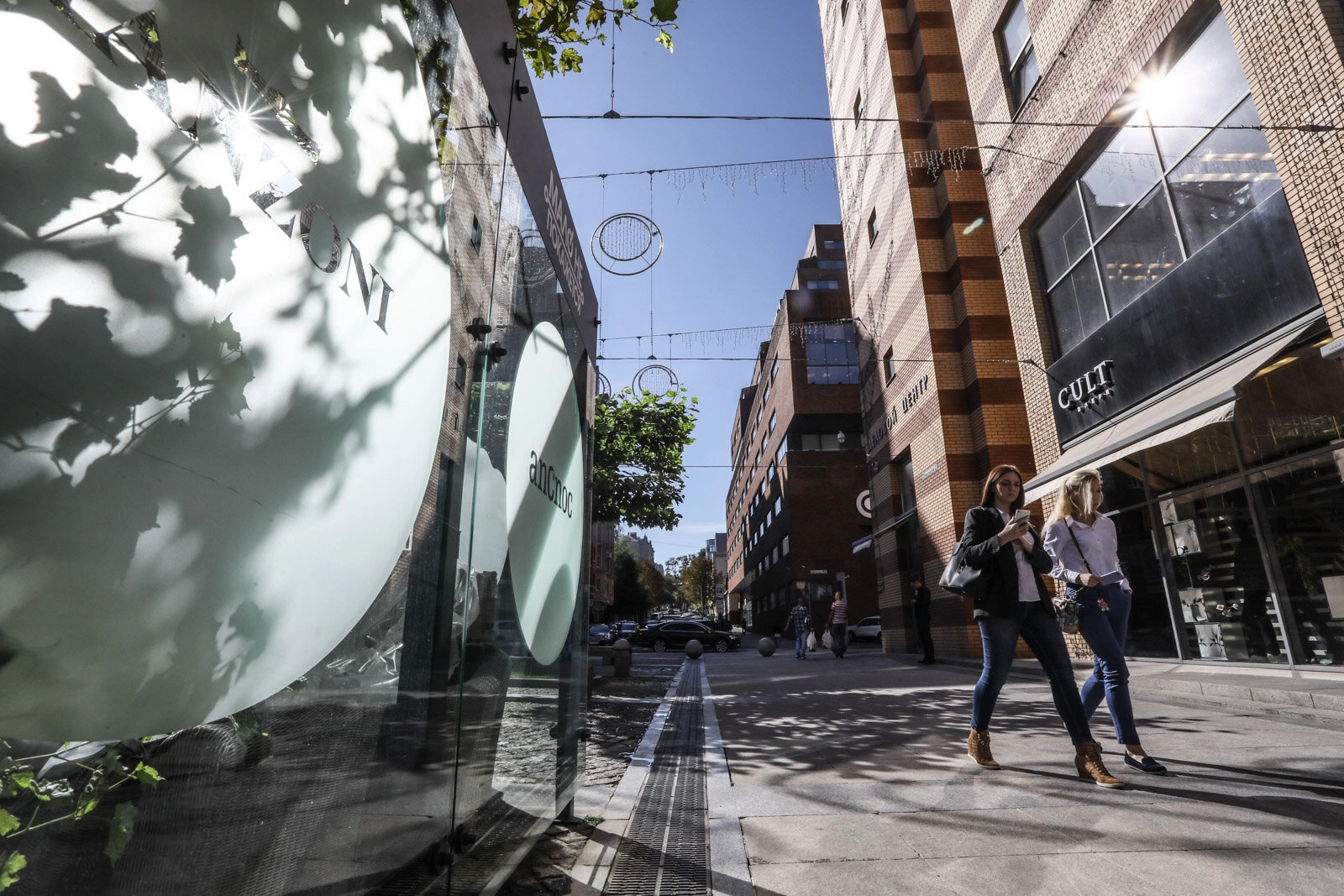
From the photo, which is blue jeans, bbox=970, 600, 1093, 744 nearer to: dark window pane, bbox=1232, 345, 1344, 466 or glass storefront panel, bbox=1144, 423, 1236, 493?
dark window pane, bbox=1232, 345, 1344, 466

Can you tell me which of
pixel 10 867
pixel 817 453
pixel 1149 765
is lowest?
pixel 1149 765

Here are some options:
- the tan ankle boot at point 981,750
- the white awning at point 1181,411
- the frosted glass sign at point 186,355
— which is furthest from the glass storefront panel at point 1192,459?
the frosted glass sign at point 186,355

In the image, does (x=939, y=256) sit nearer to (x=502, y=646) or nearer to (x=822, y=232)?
(x=502, y=646)

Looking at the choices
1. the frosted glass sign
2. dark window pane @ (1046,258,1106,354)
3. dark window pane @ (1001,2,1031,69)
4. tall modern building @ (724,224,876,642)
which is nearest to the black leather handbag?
the frosted glass sign

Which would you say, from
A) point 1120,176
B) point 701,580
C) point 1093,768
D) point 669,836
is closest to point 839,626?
point 1120,176

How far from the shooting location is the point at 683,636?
98.7 ft

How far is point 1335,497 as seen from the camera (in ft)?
25.4

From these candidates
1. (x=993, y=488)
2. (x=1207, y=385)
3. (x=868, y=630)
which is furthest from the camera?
(x=868, y=630)

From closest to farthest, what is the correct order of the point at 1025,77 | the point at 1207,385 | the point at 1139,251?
the point at 1207,385 < the point at 1139,251 < the point at 1025,77

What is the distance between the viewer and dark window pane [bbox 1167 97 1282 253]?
838cm

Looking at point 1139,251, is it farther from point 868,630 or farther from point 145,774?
point 868,630

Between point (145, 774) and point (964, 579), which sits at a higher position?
point (964, 579)

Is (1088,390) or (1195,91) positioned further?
(1088,390)

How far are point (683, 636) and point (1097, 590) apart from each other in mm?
26838
